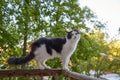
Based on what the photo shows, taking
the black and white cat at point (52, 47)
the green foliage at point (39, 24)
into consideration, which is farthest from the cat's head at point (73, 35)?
the green foliage at point (39, 24)

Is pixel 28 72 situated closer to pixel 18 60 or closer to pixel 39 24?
pixel 18 60

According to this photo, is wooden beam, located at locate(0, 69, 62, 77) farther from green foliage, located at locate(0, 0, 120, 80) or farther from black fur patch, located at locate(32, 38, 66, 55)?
green foliage, located at locate(0, 0, 120, 80)

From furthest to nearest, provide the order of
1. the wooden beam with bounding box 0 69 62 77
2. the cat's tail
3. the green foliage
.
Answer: the green foliage < the cat's tail < the wooden beam with bounding box 0 69 62 77

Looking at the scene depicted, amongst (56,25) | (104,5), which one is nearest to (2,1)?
(56,25)

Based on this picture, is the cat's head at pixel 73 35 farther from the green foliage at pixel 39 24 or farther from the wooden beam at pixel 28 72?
the green foliage at pixel 39 24

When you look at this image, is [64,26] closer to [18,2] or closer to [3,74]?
[18,2]

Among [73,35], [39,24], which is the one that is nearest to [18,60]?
[73,35]

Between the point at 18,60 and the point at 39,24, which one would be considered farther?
the point at 39,24

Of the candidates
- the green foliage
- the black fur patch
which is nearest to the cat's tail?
the black fur patch

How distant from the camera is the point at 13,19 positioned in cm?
661

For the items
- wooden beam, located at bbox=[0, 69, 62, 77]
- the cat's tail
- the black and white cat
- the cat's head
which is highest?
the cat's head

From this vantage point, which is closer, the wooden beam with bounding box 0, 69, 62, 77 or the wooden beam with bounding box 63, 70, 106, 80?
the wooden beam with bounding box 63, 70, 106, 80

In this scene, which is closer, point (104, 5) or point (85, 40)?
point (85, 40)

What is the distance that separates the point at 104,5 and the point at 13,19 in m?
5.69
